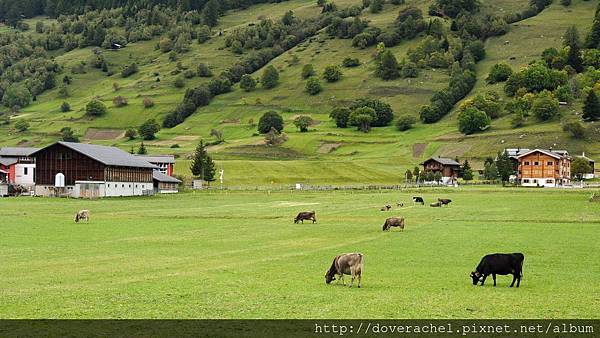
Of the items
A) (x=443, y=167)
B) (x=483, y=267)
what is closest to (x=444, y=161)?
(x=443, y=167)

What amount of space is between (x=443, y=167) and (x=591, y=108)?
4796cm

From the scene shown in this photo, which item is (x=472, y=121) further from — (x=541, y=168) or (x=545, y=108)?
(x=541, y=168)

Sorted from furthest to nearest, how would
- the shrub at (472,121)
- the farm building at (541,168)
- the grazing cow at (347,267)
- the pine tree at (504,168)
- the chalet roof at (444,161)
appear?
the shrub at (472,121)
the chalet roof at (444,161)
the farm building at (541,168)
the pine tree at (504,168)
the grazing cow at (347,267)

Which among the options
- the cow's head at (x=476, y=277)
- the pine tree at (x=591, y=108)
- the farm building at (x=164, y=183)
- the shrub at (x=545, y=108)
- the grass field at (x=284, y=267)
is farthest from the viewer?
the shrub at (x=545, y=108)

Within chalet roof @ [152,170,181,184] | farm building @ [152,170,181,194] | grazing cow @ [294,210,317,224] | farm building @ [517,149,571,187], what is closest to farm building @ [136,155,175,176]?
farm building @ [152,170,181,194]

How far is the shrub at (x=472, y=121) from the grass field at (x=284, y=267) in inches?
5365

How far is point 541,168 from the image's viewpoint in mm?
147750

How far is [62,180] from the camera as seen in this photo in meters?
112

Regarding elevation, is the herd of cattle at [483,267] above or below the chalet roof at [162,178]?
below

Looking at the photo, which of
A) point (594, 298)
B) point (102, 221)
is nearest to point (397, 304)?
point (594, 298)

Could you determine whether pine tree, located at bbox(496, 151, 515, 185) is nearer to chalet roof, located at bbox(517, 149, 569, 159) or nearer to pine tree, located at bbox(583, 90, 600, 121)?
chalet roof, located at bbox(517, 149, 569, 159)

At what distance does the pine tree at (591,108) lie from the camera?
182000 millimetres

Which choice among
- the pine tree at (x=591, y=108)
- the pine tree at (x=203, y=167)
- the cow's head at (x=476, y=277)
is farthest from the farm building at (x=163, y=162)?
the cow's head at (x=476, y=277)

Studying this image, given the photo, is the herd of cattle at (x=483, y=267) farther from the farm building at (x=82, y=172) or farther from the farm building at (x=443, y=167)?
the farm building at (x=443, y=167)
